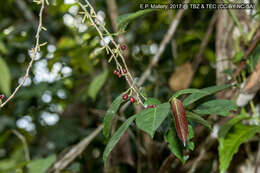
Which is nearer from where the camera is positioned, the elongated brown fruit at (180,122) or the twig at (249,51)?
the elongated brown fruit at (180,122)

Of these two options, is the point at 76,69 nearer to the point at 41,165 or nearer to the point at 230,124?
the point at 41,165

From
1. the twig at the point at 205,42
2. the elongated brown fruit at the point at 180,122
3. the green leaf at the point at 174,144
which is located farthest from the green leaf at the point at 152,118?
the twig at the point at 205,42

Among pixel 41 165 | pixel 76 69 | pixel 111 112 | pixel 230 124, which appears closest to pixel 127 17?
pixel 111 112

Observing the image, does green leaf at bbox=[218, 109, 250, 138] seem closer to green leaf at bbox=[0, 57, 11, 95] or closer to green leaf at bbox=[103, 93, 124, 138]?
green leaf at bbox=[103, 93, 124, 138]

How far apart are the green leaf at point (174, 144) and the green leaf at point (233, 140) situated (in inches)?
8.0

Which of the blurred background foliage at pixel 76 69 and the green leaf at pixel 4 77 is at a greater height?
the green leaf at pixel 4 77

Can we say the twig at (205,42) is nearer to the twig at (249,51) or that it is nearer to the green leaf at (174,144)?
the twig at (249,51)

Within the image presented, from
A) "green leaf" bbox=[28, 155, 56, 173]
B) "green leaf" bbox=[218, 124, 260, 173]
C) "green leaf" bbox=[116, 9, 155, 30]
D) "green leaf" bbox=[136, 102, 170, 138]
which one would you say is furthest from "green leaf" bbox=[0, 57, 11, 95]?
"green leaf" bbox=[218, 124, 260, 173]

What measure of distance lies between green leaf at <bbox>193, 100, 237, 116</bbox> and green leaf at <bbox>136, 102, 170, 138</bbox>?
0.11 m

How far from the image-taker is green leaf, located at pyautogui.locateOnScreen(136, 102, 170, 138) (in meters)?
0.45

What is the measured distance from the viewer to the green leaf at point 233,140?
2.46 feet

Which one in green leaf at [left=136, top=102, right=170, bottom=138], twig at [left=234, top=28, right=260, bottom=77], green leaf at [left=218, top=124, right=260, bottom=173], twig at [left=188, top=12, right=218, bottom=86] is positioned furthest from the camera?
twig at [left=188, top=12, right=218, bottom=86]

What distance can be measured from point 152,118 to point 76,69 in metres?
1.25

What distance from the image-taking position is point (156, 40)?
1.63 m
